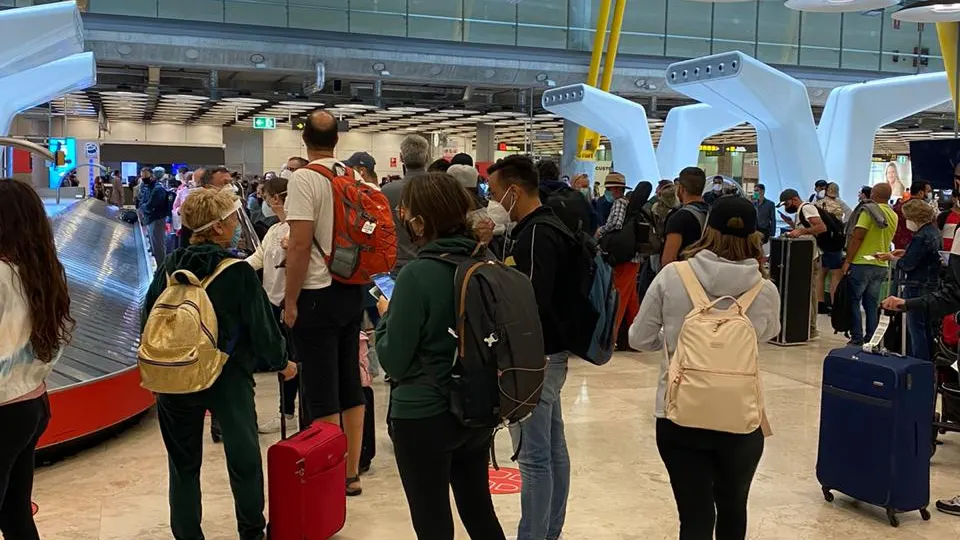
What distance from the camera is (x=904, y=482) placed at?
419cm

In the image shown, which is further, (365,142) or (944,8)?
(365,142)

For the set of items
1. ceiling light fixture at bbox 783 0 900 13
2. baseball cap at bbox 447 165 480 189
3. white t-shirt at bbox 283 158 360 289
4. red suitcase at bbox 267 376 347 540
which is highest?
ceiling light fixture at bbox 783 0 900 13

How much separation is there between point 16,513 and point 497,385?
1.61 metres

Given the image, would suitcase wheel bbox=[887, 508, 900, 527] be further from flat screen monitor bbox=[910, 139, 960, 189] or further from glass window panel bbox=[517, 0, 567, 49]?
glass window panel bbox=[517, 0, 567, 49]

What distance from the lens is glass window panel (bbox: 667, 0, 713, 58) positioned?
23.8 metres

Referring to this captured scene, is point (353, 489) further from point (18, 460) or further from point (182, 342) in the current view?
point (18, 460)

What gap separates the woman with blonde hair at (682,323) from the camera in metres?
2.96

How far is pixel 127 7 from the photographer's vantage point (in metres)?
18.2

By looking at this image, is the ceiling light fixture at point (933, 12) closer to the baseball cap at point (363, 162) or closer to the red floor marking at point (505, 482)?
the baseball cap at point (363, 162)

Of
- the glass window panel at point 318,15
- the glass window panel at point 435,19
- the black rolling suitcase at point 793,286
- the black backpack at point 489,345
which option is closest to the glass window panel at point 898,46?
the glass window panel at point 435,19

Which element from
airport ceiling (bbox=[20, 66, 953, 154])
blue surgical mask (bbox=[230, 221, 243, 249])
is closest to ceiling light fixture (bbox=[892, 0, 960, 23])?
airport ceiling (bbox=[20, 66, 953, 154])

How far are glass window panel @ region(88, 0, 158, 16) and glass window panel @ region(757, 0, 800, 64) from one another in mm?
A: 15408

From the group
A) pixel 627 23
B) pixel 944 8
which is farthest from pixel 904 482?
pixel 627 23

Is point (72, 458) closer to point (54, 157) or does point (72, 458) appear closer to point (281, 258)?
point (281, 258)
